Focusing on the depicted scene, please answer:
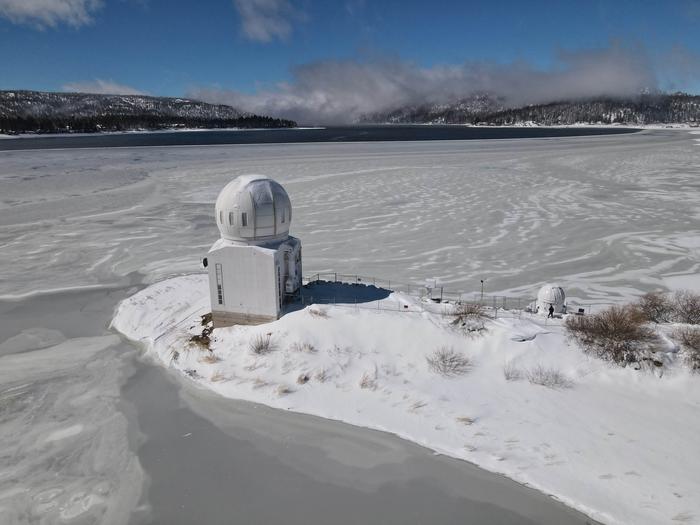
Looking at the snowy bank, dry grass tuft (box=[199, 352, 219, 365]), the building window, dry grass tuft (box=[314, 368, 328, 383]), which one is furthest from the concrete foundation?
dry grass tuft (box=[314, 368, 328, 383])

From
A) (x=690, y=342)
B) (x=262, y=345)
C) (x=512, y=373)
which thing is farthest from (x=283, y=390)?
(x=690, y=342)

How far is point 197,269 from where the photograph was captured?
26031 mm

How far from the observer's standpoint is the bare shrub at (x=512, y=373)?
1528 cm

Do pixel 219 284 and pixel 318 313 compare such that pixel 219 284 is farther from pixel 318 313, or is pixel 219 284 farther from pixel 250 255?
pixel 318 313

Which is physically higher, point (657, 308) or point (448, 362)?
point (657, 308)

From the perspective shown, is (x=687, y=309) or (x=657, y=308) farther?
(x=657, y=308)

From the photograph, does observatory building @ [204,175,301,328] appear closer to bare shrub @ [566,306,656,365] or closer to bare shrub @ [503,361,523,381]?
bare shrub @ [503,361,523,381]

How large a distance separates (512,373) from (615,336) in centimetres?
374

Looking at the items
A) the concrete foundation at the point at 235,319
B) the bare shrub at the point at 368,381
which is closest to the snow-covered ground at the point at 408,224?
the concrete foundation at the point at 235,319

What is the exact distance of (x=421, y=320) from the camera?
17.4 m

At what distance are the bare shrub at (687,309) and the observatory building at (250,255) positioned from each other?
50.6 ft

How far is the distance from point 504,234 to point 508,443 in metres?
20.5

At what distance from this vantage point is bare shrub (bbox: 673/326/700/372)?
14828 mm

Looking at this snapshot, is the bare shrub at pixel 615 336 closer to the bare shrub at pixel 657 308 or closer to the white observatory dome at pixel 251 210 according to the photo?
the bare shrub at pixel 657 308
